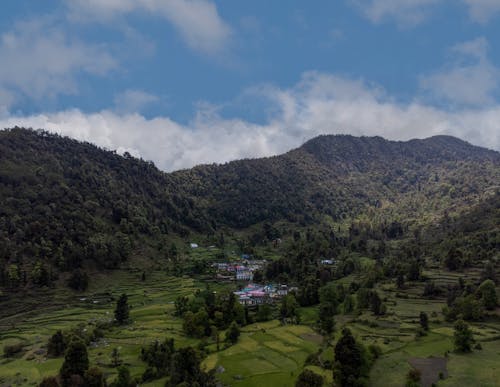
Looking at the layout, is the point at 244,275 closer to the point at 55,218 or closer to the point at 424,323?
the point at 55,218

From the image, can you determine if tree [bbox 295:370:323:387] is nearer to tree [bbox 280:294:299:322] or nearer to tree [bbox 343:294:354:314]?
tree [bbox 280:294:299:322]

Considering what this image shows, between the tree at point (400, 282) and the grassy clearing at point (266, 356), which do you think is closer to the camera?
the grassy clearing at point (266, 356)

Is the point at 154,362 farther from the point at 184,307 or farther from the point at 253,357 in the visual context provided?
the point at 184,307

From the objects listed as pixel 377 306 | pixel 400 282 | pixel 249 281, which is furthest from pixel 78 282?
pixel 400 282

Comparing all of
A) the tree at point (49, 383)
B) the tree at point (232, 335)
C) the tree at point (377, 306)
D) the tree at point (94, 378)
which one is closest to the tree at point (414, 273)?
the tree at point (377, 306)

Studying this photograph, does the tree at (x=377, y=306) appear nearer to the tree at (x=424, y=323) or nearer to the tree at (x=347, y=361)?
the tree at (x=424, y=323)
